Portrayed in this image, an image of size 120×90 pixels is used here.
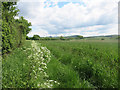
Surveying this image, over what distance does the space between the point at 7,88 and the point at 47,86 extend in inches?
50.5

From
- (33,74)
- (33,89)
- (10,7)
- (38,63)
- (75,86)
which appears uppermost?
(10,7)

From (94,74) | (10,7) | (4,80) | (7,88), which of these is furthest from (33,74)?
(10,7)

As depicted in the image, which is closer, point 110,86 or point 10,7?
point 110,86

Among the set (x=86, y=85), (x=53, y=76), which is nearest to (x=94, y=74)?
(x=86, y=85)

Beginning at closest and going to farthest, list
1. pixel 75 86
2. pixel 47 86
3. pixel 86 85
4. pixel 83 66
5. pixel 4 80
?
pixel 47 86 < pixel 75 86 < pixel 86 85 < pixel 4 80 < pixel 83 66

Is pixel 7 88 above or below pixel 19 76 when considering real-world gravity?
below

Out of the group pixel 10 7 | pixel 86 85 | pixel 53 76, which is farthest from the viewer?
pixel 10 7

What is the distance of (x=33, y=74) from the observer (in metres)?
2.70

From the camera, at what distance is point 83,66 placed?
4.18 meters

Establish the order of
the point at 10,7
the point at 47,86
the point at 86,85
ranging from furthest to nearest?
the point at 10,7, the point at 86,85, the point at 47,86

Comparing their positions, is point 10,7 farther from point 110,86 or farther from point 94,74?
point 110,86

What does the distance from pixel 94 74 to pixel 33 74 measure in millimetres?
2108

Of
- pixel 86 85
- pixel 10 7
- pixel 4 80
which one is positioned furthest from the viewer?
pixel 10 7

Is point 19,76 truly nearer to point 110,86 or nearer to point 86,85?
point 86,85
